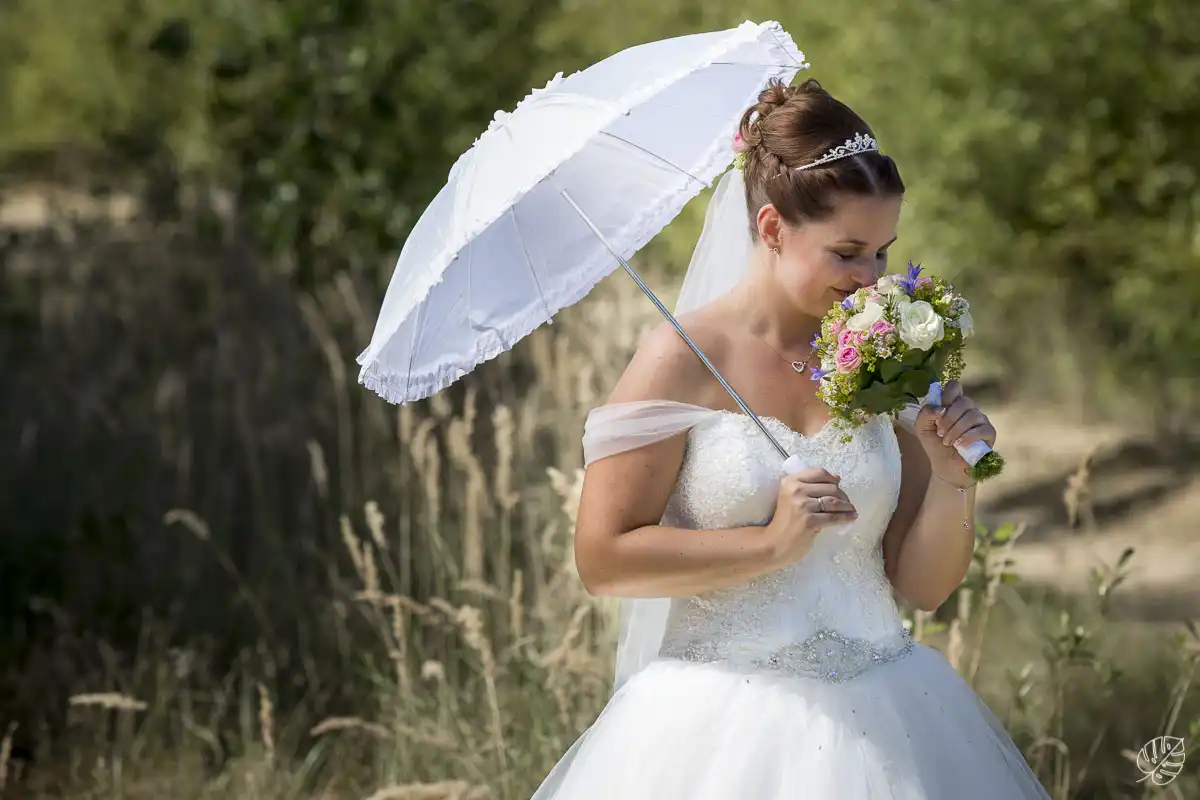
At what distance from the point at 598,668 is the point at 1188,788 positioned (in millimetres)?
1659

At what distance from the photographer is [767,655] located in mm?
2559

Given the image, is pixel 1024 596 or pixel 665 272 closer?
pixel 1024 596

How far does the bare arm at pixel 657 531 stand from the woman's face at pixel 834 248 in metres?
0.18

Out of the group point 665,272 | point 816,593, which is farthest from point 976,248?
point 816,593

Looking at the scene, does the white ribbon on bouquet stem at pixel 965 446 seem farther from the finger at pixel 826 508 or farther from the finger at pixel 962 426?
the finger at pixel 826 508

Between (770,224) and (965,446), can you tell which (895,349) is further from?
(770,224)

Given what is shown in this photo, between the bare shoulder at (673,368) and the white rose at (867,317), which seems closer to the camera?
the white rose at (867,317)

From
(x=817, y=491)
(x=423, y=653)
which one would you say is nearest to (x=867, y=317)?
(x=817, y=491)

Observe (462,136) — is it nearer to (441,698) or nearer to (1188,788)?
(441,698)

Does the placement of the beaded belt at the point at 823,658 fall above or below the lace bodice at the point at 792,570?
below

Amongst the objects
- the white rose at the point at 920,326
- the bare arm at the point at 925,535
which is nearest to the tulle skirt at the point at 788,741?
the bare arm at the point at 925,535

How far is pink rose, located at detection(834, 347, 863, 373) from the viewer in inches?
92.6

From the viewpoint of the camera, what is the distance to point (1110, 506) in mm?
8828

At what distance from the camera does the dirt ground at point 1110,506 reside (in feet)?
25.1
